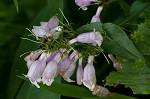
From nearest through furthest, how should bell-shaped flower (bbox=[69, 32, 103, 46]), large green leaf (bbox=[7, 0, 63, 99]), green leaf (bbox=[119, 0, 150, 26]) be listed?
1. bell-shaped flower (bbox=[69, 32, 103, 46])
2. green leaf (bbox=[119, 0, 150, 26])
3. large green leaf (bbox=[7, 0, 63, 99])

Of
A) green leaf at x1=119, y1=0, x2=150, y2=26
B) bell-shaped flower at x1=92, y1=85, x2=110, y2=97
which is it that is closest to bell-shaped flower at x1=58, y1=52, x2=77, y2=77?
bell-shaped flower at x1=92, y1=85, x2=110, y2=97

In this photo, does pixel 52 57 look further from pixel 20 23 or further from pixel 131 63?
pixel 20 23

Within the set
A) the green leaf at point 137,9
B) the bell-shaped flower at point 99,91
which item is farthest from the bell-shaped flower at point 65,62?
the green leaf at point 137,9

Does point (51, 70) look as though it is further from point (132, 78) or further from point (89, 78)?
point (132, 78)

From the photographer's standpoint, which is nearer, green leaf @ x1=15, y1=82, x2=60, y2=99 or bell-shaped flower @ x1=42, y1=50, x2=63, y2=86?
bell-shaped flower @ x1=42, y1=50, x2=63, y2=86

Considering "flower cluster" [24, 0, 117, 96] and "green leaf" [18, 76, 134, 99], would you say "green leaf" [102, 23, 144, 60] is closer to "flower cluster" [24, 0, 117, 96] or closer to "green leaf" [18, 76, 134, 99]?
"flower cluster" [24, 0, 117, 96]


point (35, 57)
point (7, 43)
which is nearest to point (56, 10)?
point (35, 57)

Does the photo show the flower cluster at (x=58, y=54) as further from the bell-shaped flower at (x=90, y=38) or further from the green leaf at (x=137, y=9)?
the green leaf at (x=137, y=9)
